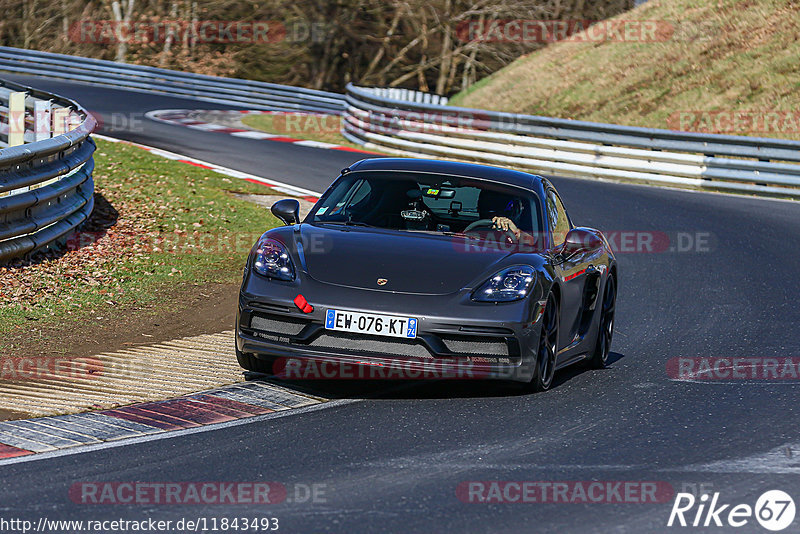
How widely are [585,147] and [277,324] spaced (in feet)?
50.8

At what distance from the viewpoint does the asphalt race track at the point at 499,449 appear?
4715 mm

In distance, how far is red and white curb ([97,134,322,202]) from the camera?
16.8m

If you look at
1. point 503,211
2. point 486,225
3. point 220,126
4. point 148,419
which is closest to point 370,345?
point 148,419

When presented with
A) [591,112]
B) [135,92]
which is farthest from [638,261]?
[135,92]

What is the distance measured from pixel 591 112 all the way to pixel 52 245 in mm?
21573

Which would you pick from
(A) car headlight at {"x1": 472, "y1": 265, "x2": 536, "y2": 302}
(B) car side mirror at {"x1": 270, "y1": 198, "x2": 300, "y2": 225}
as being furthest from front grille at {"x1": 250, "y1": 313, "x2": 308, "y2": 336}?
(B) car side mirror at {"x1": 270, "y1": 198, "x2": 300, "y2": 225}

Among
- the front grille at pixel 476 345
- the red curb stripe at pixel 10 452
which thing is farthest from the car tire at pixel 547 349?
the red curb stripe at pixel 10 452

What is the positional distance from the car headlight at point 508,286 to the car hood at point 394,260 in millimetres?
70

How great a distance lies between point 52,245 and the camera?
11.0 m

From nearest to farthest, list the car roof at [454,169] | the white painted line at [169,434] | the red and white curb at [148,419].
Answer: the white painted line at [169,434] → the red and white curb at [148,419] → the car roof at [454,169]

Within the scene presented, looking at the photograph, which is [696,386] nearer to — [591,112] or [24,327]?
[24,327]

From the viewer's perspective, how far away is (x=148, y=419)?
6.28 meters

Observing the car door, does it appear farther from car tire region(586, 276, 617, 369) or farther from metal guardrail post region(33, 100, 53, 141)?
metal guardrail post region(33, 100, 53, 141)

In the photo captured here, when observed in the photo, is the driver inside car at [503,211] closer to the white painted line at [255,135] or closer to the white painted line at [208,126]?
the white painted line at [255,135]
